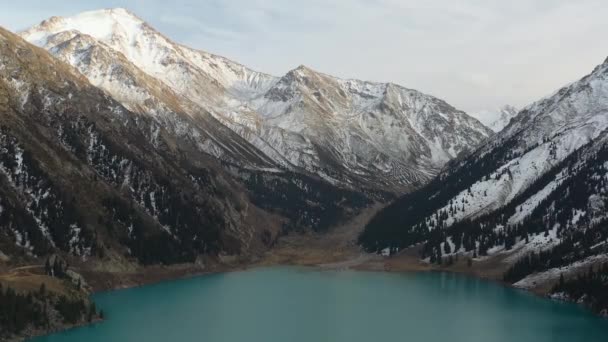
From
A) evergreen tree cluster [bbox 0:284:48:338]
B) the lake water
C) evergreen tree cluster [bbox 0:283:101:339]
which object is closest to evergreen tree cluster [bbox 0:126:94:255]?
the lake water

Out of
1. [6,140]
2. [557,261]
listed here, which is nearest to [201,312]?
[6,140]

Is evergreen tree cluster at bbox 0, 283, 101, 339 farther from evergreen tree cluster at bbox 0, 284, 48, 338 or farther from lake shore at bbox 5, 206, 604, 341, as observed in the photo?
lake shore at bbox 5, 206, 604, 341

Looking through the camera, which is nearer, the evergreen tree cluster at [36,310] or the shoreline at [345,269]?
the evergreen tree cluster at [36,310]

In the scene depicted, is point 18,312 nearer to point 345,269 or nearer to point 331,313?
point 331,313

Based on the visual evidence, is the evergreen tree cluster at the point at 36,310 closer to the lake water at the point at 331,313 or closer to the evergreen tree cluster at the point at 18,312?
the evergreen tree cluster at the point at 18,312

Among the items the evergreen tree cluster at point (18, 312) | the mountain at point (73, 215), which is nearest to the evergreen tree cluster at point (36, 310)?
the evergreen tree cluster at point (18, 312)

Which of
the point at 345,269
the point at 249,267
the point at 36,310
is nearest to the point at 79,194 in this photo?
the point at 249,267

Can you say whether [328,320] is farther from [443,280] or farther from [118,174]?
[118,174]

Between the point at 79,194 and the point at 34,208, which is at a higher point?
the point at 79,194
